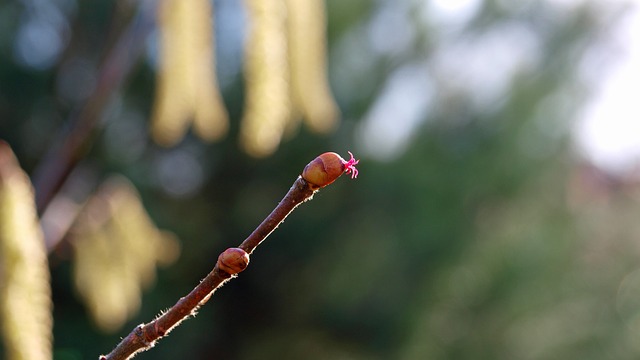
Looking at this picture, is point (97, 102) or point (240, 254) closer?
point (240, 254)

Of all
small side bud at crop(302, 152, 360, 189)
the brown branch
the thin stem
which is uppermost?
the brown branch

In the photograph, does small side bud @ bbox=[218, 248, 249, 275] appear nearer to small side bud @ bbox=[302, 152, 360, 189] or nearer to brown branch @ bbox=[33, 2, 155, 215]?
small side bud @ bbox=[302, 152, 360, 189]

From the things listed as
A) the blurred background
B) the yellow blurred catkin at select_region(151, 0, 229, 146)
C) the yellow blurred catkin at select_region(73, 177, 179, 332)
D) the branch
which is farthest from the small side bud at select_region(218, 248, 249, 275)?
the blurred background

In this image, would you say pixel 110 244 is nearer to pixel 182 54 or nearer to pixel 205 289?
pixel 182 54

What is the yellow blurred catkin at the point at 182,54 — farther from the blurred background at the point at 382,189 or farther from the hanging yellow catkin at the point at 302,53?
the blurred background at the point at 382,189

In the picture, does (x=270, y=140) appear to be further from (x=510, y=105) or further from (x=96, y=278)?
(x=510, y=105)

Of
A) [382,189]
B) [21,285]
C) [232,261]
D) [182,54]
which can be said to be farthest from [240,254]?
[382,189]

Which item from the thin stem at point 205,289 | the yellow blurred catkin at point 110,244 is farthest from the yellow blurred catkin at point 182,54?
the thin stem at point 205,289
